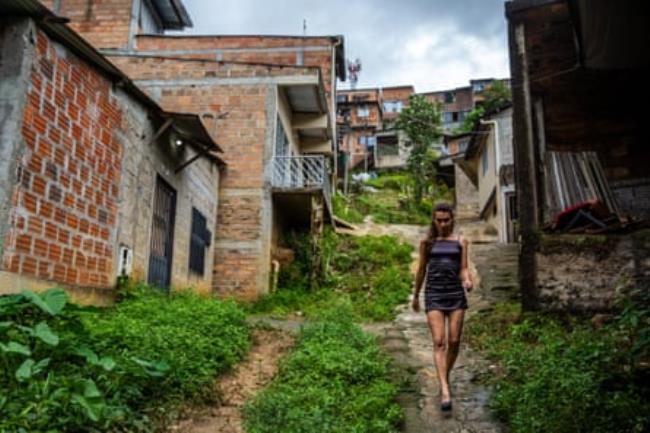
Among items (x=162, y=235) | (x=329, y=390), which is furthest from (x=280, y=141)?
(x=329, y=390)

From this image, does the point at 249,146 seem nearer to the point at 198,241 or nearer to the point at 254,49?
the point at 198,241

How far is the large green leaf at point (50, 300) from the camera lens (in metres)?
4.16

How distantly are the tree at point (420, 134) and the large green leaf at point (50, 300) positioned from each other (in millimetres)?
23430

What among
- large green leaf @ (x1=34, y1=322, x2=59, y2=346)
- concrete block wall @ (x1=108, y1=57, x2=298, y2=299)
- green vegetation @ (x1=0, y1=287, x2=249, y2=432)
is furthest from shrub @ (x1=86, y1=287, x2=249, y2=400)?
concrete block wall @ (x1=108, y1=57, x2=298, y2=299)

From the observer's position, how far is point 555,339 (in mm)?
5512

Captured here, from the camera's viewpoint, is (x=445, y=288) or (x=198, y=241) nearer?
(x=445, y=288)

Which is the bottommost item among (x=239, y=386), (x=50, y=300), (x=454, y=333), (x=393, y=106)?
(x=239, y=386)

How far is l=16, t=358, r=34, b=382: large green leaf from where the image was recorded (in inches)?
136

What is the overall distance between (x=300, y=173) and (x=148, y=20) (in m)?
9.32

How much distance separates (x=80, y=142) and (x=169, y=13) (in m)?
15.0

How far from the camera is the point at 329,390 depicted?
4887 mm

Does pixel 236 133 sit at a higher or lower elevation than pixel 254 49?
lower

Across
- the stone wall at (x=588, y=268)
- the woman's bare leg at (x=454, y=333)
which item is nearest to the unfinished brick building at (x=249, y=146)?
the stone wall at (x=588, y=268)

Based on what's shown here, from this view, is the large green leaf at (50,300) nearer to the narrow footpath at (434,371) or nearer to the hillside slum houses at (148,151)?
the hillside slum houses at (148,151)
